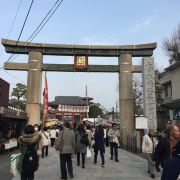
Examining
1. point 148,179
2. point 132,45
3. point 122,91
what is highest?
point 132,45

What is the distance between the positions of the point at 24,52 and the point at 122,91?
8406 mm

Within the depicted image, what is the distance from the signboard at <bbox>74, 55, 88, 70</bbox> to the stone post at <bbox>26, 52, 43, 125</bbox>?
Result: 2.83 m

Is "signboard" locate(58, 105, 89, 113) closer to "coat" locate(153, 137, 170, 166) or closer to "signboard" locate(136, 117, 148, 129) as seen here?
"signboard" locate(136, 117, 148, 129)

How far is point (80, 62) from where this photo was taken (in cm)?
2592

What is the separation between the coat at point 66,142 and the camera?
34.4 ft

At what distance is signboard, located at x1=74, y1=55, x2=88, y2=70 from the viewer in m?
25.8

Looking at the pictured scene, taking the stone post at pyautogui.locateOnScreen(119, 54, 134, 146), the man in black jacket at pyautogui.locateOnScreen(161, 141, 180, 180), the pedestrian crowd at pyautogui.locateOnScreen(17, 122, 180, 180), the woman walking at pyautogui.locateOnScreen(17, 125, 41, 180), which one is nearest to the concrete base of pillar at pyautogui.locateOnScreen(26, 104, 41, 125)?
the stone post at pyautogui.locateOnScreen(119, 54, 134, 146)

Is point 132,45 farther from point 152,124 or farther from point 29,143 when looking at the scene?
point 29,143

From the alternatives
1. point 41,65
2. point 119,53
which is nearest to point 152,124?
point 119,53

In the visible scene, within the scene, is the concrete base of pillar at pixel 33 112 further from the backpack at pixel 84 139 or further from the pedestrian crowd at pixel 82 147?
the backpack at pixel 84 139

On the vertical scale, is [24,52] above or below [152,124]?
above

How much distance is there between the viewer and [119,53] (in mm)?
26391

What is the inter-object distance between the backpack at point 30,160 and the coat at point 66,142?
2918 mm

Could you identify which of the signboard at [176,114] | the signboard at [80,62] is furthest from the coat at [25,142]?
the signboard at [176,114]
